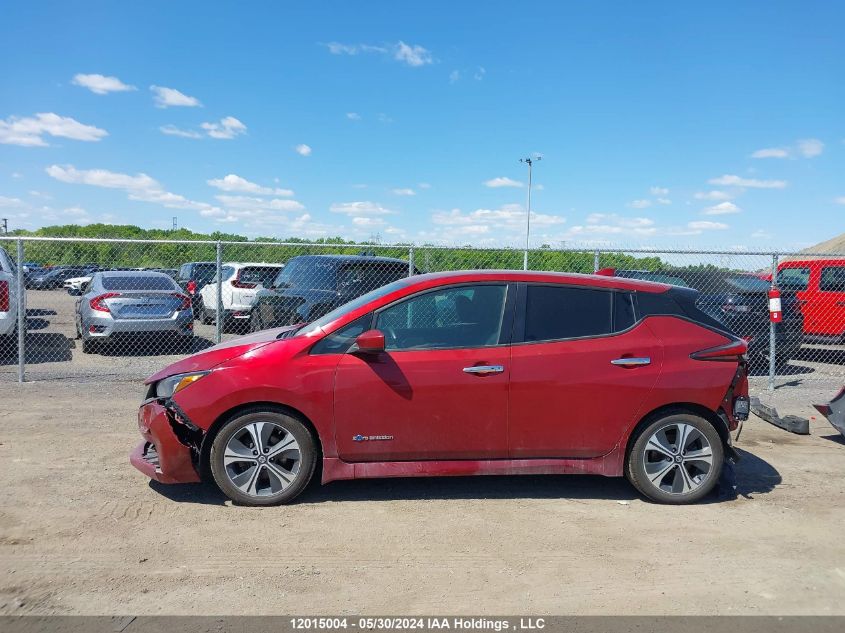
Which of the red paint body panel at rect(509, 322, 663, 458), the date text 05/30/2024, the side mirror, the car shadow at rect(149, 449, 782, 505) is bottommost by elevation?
the date text 05/30/2024

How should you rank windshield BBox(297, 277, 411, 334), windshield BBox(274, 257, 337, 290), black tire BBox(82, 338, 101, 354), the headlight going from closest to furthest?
the headlight < windshield BBox(297, 277, 411, 334) < windshield BBox(274, 257, 337, 290) < black tire BBox(82, 338, 101, 354)

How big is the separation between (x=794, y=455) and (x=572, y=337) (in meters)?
3.10

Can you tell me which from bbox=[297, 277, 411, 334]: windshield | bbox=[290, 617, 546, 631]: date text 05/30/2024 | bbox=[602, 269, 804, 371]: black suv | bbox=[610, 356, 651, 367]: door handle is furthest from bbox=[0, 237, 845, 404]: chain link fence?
bbox=[290, 617, 546, 631]: date text 05/30/2024

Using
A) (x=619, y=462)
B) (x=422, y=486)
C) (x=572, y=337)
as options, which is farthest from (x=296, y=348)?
(x=619, y=462)

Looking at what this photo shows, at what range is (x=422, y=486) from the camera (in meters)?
5.51

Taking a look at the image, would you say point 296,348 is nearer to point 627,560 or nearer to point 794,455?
point 627,560

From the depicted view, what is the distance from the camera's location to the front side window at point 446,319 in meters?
5.06

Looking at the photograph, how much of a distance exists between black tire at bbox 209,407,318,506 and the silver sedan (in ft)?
24.1

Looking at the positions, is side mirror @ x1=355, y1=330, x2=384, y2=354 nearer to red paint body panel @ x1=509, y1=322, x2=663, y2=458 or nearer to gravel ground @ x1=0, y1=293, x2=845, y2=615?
red paint body panel @ x1=509, y1=322, x2=663, y2=458

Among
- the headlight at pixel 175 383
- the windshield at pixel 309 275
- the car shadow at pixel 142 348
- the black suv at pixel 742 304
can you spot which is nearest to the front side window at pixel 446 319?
the headlight at pixel 175 383

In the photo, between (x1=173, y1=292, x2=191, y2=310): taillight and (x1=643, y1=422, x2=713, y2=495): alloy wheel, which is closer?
(x1=643, y1=422, x2=713, y2=495): alloy wheel

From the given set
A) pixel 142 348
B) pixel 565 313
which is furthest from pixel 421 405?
pixel 142 348

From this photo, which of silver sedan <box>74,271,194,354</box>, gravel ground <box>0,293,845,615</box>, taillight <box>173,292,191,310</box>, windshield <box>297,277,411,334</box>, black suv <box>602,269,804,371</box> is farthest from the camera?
taillight <box>173,292,191,310</box>

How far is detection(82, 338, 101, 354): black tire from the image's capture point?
1202cm
